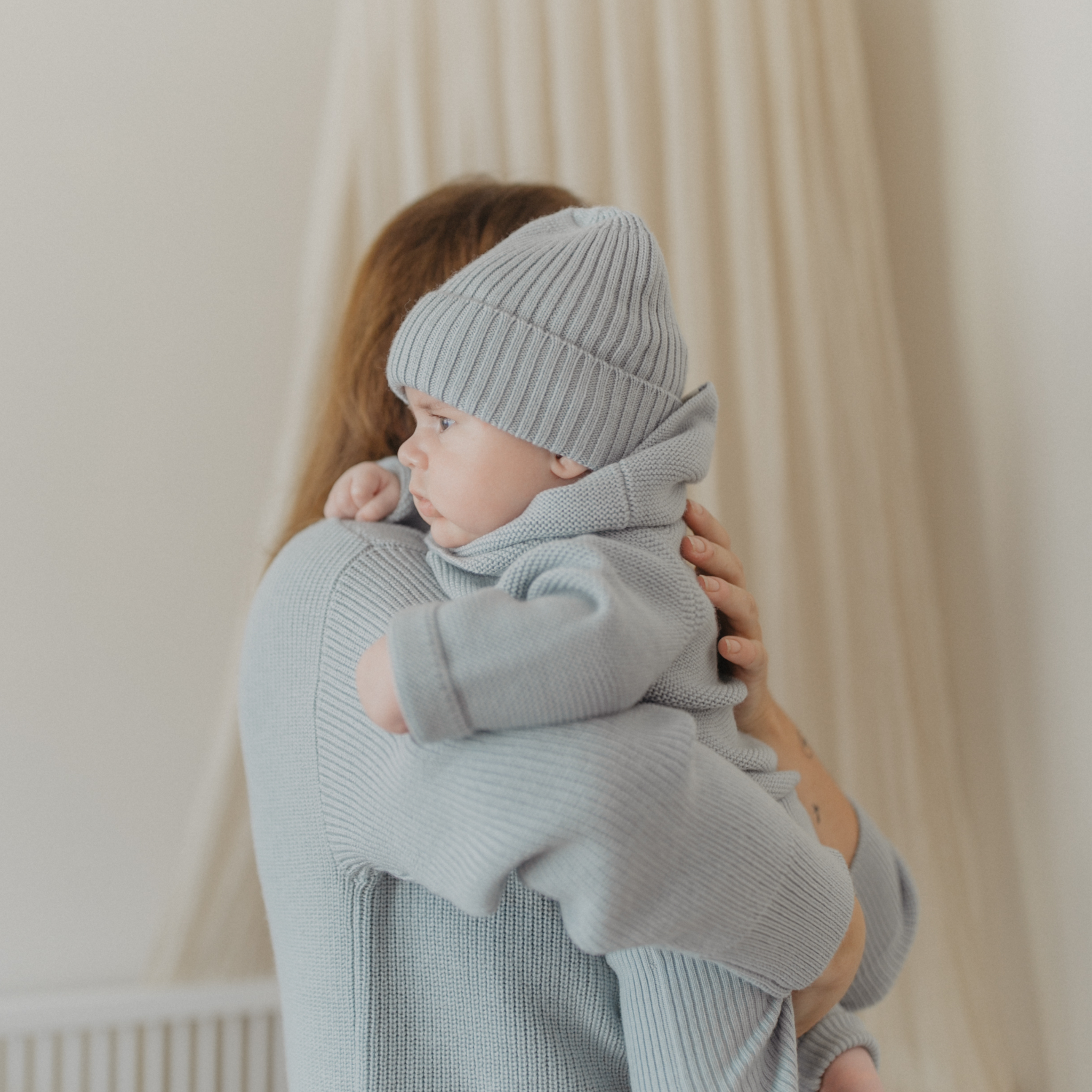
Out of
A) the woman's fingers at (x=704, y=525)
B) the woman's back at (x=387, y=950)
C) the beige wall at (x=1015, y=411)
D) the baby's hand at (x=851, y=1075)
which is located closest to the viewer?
the woman's back at (x=387, y=950)

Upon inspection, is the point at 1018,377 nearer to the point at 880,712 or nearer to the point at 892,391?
the point at 892,391

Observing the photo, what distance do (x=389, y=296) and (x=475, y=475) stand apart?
31 centimetres

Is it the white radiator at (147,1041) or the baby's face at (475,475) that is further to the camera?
the white radiator at (147,1041)

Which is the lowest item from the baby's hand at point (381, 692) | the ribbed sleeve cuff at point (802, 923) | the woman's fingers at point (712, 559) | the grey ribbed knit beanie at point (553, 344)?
the ribbed sleeve cuff at point (802, 923)

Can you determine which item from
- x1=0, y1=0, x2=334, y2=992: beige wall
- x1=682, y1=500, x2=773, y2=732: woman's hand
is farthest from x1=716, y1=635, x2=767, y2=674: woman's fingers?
x1=0, y1=0, x2=334, y2=992: beige wall

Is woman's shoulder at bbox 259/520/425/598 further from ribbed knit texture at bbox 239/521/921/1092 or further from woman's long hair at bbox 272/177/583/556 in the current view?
woman's long hair at bbox 272/177/583/556

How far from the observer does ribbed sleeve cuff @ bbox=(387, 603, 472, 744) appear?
0.58m

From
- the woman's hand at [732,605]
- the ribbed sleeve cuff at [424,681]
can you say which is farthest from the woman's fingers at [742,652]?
the ribbed sleeve cuff at [424,681]

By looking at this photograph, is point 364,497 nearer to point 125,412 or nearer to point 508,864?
point 508,864

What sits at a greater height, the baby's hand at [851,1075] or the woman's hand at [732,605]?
the woman's hand at [732,605]

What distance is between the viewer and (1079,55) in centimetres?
117

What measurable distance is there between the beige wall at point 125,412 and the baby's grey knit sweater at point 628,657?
77 centimetres

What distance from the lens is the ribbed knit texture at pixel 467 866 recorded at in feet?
1.97

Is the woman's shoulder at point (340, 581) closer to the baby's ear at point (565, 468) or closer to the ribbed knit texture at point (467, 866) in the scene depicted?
the ribbed knit texture at point (467, 866)
